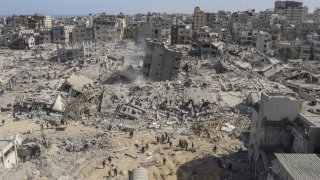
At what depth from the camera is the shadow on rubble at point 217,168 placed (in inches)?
845

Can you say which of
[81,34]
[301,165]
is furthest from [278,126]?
[81,34]

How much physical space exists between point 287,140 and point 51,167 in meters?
13.8

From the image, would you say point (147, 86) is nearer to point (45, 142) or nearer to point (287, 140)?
point (45, 142)

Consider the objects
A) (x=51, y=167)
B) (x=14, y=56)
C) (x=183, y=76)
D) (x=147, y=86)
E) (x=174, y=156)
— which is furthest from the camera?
(x=14, y=56)

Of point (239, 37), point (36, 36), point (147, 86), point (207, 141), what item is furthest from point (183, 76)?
point (36, 36)

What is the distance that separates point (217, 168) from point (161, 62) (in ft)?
78.8

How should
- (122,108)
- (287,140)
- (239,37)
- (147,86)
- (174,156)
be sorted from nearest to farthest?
1. (287,140)
2. (174,156)
3. (122,108)
4. (147,86)
5. (239,37)

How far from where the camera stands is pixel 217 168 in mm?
22312

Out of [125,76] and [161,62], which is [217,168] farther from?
[125,76]

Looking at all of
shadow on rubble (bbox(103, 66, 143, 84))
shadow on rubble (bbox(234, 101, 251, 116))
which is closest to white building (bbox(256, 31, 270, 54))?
shadow on rubble (bbox(103, 66, 143, 84))

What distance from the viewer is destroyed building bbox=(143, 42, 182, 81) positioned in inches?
1720

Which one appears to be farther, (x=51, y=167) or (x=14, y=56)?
(x=14, y=56)

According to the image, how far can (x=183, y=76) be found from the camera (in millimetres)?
46594

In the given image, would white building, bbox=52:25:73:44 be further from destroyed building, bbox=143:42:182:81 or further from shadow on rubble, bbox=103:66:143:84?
destroyed building, bbox=143:42:182:81
